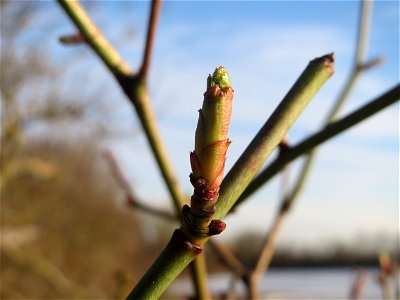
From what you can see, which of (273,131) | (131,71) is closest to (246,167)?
(273,131)

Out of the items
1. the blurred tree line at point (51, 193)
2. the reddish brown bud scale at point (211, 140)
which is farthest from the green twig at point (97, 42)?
the blurred tree line at point (51, 193)

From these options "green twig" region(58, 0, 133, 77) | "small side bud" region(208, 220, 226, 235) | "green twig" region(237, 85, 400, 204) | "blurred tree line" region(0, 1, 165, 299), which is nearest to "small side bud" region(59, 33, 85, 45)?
"green twig" region(58, 0, 133, 77)

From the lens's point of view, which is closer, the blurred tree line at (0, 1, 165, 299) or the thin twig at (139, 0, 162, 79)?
the thin twig at (139, 0, 162, 79)

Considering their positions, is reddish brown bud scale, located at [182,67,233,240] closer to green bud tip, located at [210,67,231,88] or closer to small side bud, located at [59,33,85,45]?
green bud tip, located at [210,67,231,88]

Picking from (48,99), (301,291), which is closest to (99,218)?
(48,99)

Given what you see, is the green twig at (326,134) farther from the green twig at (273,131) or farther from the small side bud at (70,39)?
the small side bud at (70,39)
